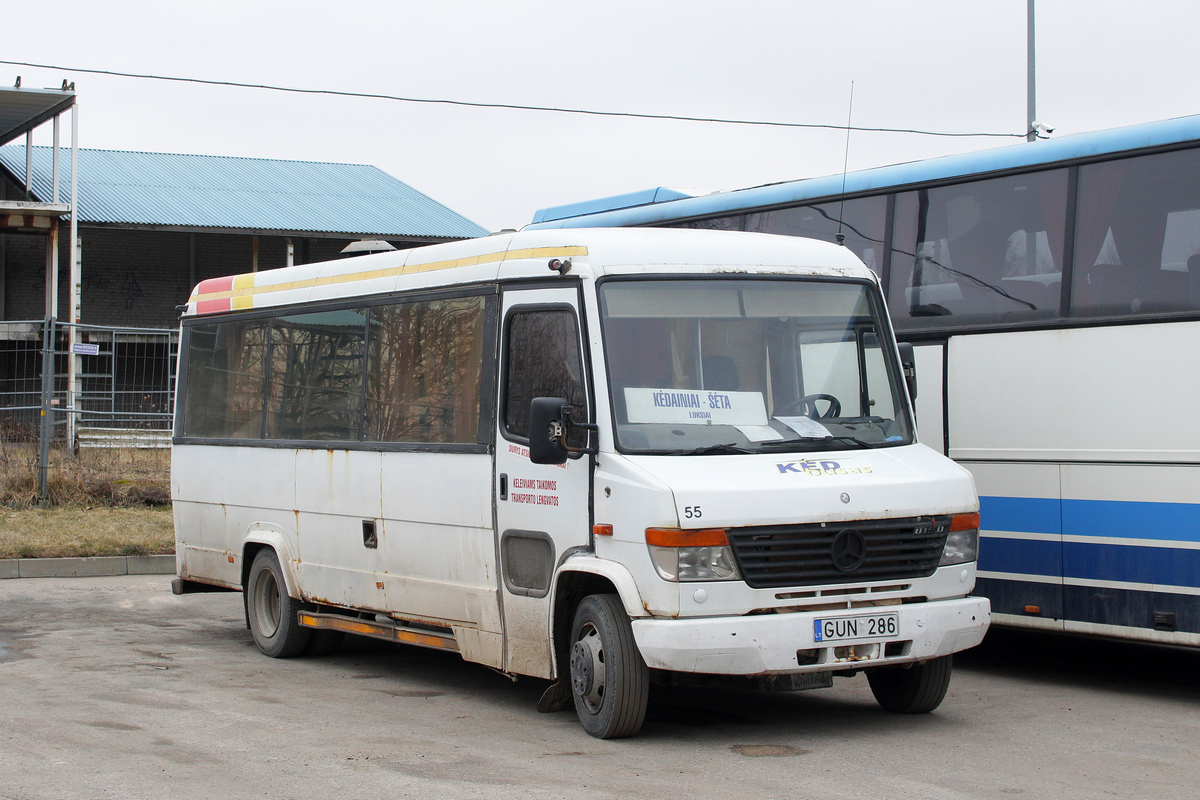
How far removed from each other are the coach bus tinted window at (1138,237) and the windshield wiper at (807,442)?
7.64 feet

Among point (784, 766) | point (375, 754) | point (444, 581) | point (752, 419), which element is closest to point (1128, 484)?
point (752, 419)

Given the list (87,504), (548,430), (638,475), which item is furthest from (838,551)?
(87,504)

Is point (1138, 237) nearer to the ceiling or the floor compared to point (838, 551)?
nearer to the ceiling

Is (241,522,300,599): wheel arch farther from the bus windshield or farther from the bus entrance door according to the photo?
the bus windshield

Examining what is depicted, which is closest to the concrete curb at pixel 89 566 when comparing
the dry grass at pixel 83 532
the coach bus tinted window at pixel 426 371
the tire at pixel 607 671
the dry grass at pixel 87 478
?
the dry grass at pixel 83 532

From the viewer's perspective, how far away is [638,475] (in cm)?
699

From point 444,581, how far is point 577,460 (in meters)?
1.63

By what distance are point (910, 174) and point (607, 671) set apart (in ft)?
16.7

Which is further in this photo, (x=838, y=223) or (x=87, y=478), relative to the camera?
(x=87, y=478)

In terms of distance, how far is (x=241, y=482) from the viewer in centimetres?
1086

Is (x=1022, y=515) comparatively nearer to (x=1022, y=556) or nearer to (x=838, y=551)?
(x=1022, y=556)

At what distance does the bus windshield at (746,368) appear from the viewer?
7.36 m

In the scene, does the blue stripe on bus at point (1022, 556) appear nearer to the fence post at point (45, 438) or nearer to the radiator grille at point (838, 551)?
the radiator grille at point (838, 551)

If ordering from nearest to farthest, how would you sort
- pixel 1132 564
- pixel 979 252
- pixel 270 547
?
pixel 1132 564, pixel 979 252, pixel 270 547
